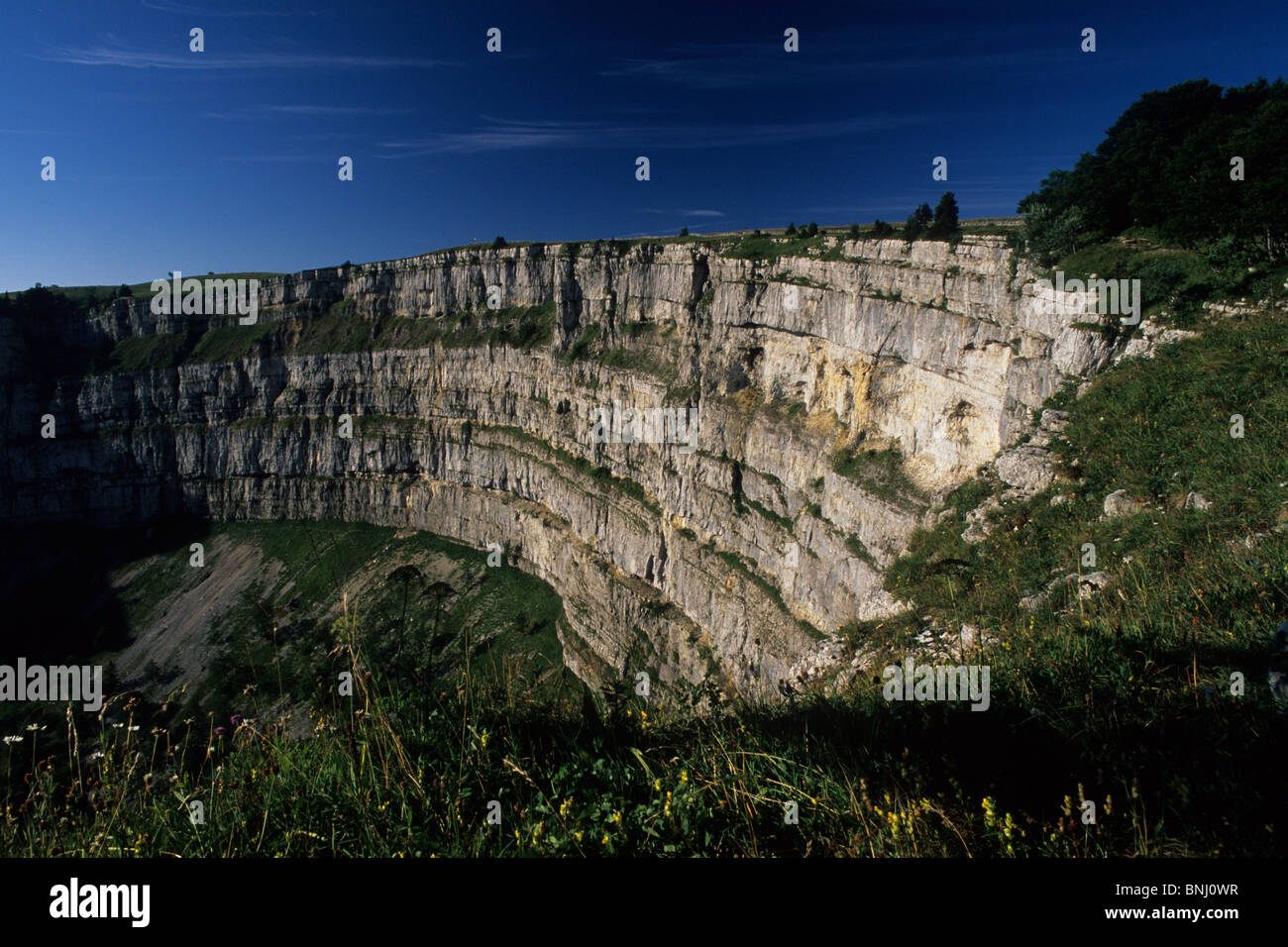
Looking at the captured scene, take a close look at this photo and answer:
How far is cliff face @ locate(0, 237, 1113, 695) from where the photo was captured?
30406mm

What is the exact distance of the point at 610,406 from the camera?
185 feet

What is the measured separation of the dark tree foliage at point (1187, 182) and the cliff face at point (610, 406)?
331 cm

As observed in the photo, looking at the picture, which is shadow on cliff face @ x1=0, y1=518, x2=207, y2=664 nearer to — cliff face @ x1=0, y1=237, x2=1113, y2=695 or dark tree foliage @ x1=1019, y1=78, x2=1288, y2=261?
cliff face @ x1=0, y1=237, x2=1113, y2=695

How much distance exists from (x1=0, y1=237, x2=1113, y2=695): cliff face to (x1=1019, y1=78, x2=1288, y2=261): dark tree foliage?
3.31 metres

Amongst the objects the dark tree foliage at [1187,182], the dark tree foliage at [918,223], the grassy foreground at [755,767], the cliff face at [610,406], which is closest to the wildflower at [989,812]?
the grassy foreground at [755,767]

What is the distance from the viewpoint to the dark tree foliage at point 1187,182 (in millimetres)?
18812

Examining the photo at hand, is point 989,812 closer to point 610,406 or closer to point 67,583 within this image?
point 610,406

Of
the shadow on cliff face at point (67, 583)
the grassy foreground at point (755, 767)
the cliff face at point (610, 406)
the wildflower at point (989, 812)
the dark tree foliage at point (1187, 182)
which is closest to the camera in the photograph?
the wildflower at point (989, 812)

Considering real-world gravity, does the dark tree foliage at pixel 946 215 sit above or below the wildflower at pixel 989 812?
above

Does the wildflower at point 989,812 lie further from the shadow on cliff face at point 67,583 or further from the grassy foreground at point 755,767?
the shadow on cliff face at point 67,583

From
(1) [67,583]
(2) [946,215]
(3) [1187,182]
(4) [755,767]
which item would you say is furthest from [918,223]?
(1) [67,583]

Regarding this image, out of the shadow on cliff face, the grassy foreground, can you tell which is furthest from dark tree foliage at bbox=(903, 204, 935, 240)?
the shadow on cliff face
